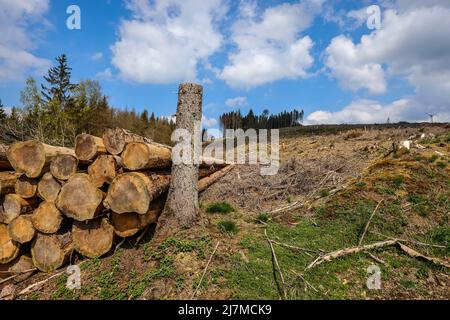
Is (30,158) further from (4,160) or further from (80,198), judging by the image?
(80,198)

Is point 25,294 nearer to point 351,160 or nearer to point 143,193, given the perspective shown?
point 143,193

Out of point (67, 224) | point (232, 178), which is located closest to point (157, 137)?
point (232, 178)

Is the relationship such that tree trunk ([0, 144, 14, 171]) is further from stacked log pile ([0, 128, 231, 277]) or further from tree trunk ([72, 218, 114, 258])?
tree trunk ([72, 218, 114, 258])

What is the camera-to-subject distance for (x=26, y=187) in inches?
187

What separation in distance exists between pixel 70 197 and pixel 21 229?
3.81 feet

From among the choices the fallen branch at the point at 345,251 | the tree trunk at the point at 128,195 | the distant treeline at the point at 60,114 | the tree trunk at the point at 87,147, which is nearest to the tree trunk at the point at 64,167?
the tree trunk at the point at 87,147

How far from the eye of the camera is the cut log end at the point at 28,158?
457 centimetres

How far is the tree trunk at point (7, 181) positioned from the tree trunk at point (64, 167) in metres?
0.99

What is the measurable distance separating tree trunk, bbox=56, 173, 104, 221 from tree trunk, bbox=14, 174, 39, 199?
0.73 meters

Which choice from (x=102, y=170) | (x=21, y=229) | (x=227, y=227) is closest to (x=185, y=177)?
(x=227, y=227)

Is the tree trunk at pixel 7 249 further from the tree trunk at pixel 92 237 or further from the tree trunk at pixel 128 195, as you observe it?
the tree trunk at pixel 128 195

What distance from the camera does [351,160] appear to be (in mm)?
11711
